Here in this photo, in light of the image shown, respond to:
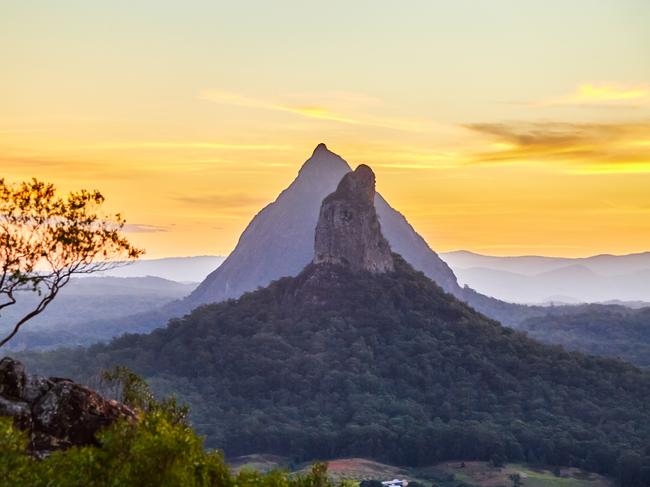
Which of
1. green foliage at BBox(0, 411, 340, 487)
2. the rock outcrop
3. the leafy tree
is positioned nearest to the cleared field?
the leafy tree

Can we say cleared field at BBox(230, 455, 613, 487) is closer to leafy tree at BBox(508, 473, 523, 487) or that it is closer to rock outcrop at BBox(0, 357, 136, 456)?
leafy tree at BBox(508, 473, 523, 487)

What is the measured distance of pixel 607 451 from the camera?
189500 millimetres

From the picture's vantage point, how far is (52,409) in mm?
41344


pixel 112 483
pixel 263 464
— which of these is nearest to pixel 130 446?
pixel 112 483

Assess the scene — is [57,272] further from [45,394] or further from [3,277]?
[45,394]

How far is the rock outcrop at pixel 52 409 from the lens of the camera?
40.5 meters

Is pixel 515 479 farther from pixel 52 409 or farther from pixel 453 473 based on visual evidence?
pixel 52 409

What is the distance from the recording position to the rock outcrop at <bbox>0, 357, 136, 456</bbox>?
40500 millimetres

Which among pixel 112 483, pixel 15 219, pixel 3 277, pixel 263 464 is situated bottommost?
pixel 263 464

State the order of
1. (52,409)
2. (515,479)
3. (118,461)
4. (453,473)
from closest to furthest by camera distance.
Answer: (118,461) → (52,409) → (515,479) → (453,473)

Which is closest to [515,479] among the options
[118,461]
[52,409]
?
[52,409]

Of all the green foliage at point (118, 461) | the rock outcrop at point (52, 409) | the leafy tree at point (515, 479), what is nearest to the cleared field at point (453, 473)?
the leafy tree at point (515, 479)

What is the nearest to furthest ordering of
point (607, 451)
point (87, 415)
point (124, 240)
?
point (87, 415) < point (124, 240) < point (607, 451)

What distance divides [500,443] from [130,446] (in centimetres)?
16833
